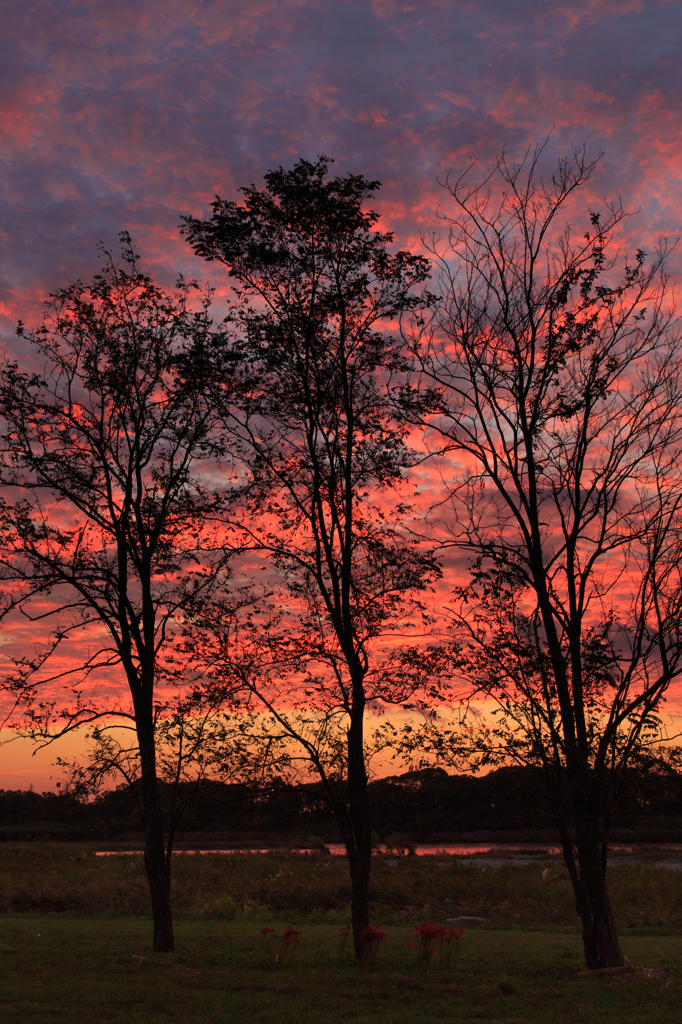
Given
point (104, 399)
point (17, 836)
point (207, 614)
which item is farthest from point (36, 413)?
point (17, 836)

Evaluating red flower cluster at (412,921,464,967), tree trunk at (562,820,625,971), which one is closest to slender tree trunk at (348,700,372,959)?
red flower cluster at (412,921,464,967)

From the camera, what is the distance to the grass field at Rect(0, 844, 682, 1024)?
1419 centimetres

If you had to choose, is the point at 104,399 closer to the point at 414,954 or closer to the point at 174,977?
the point at 174,977

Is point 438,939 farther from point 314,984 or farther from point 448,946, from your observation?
point 314,984

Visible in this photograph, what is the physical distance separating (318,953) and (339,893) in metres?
16.8

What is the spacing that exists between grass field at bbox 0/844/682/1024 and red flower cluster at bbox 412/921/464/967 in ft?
1.30

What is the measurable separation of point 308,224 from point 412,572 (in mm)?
8863

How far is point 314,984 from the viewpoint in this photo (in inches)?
661

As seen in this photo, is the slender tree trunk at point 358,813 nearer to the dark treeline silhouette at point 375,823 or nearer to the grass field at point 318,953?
the grass field at point 318,953

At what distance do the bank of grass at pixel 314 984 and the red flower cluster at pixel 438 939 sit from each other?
0.36 meters

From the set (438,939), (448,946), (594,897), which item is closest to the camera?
(594,897)

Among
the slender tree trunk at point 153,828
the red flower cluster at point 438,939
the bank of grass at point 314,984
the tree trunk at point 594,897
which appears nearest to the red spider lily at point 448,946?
the red flower cluster at point 438,939

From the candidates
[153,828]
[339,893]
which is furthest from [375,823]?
[153,828]

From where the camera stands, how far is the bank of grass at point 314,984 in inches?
542
